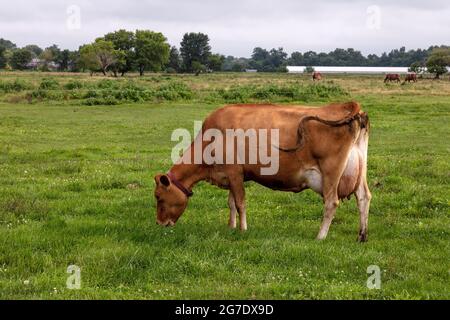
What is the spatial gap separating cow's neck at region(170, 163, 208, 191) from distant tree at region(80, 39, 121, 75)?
93186mm

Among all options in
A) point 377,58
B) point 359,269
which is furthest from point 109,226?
point 377,58

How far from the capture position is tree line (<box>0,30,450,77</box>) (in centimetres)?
10206

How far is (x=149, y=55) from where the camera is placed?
111500 millimetres

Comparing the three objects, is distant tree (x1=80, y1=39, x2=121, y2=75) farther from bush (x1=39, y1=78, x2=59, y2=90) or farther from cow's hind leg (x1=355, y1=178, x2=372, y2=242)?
cow's hind leg (x1=355, y1=178, x2=372, y2=242)

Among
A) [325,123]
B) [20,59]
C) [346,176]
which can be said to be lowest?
[346,176]

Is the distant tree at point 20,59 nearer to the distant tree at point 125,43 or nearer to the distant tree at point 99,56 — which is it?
the distant tree at point 125,43

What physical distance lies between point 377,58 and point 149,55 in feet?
330

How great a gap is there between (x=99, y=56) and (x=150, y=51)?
47.7ft

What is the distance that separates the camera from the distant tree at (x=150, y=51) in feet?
361

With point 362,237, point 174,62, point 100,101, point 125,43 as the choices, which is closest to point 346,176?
point 362,237

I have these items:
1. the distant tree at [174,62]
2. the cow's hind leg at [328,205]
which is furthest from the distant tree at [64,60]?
the cow's hind leg at [328,205]

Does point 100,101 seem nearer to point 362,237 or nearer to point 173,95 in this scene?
point 173,95

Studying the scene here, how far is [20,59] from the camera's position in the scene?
135 meters

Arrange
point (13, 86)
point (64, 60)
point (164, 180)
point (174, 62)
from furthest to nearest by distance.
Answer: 1. point (174, 62)
2. point (64, 60)
3. point (13, 86)
4. point (164, 180)
